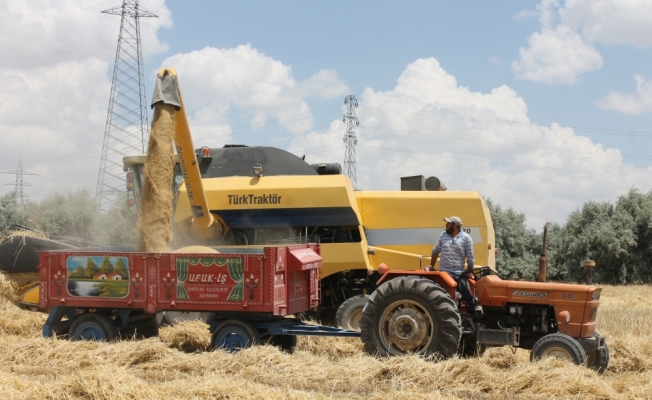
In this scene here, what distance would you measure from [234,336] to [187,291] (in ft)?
2.82

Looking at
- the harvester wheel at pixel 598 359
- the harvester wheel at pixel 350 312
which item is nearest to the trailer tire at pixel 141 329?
the harvester wheel at pixel 350 312

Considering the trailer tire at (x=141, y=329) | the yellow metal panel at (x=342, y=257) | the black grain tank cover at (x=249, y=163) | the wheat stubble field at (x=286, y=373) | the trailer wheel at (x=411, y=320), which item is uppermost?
the black grain tank cover at (x=249, y=163)

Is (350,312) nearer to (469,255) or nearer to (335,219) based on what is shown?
(335,219)

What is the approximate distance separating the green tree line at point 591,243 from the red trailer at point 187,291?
84.6 feet

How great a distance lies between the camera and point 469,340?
8.98 metres

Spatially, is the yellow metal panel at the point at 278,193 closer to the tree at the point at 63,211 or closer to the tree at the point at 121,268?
the tree at the point at 121,268

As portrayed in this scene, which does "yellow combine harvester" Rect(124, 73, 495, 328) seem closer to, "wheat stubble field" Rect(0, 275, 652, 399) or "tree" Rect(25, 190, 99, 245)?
"wheat stubble field" Rect(0, 275, 652, 399)

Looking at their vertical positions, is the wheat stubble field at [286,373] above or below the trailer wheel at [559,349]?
below

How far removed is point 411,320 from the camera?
8562 mm

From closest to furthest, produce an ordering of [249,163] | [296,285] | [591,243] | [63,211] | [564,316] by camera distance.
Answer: [564,316] < [296,285] < [249,163] < [591,243] < [63,211]

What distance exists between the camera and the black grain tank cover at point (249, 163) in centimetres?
1301

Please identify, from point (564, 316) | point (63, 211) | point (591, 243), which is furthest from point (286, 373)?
point (63, 211)

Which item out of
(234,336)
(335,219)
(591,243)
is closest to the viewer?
(234,336)

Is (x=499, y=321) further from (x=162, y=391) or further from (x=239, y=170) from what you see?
(x=239, y=170)
